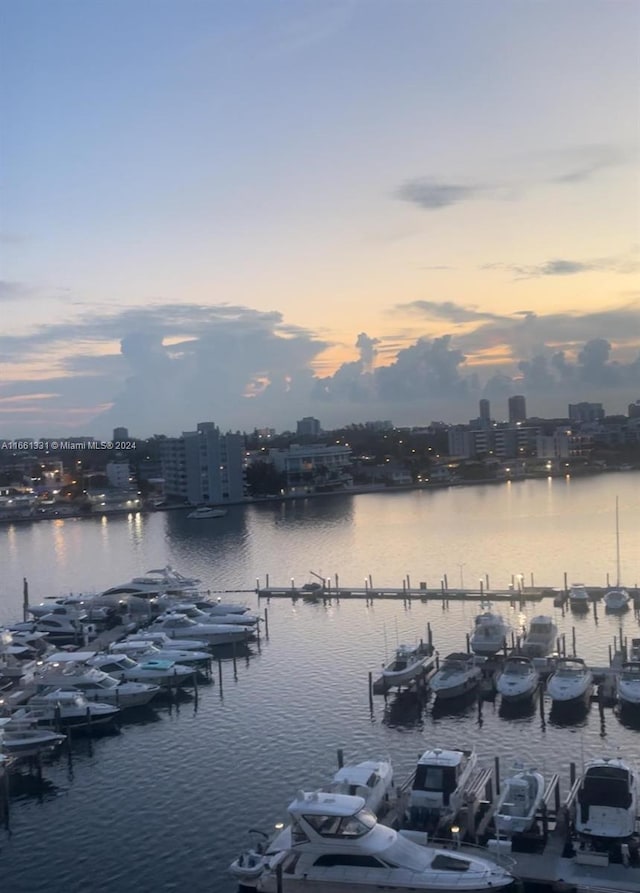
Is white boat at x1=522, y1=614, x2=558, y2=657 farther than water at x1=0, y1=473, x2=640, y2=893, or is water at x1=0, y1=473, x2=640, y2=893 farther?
white boat at x1=522, y1=614, x2=558, y2=657

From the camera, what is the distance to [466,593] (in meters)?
17.4

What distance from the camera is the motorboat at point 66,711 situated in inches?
394

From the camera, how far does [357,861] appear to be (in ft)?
19.6

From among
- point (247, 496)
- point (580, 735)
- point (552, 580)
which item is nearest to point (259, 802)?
point (580, 735)

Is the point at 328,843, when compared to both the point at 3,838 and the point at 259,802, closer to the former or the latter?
the point at 259,802

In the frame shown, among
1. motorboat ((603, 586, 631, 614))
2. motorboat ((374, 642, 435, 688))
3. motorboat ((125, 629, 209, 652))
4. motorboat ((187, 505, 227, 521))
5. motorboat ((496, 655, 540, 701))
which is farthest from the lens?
motorboat ((187, 505, 227, 521))

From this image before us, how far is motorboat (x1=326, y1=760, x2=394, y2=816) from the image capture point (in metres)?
7.03

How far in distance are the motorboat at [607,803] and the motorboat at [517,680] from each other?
327cm

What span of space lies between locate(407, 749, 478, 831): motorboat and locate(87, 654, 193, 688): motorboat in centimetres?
502

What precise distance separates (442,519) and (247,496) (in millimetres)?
14883

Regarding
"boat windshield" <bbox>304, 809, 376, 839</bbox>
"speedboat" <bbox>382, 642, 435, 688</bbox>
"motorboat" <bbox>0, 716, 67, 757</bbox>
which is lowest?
"motorboat" <bbox>0, 716, 67, 757</bbox>

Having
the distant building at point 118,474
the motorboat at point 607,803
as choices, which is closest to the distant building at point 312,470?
the distant building at point 118,474

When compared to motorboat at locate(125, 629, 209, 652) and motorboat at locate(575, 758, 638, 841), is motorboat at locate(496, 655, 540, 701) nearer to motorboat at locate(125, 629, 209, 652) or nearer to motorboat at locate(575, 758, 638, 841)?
motorboat at locate(575, 758, 638, 841)

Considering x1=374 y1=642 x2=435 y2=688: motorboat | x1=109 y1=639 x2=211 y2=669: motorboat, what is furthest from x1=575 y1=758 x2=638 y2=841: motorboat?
x1=109 y1=639 x2=211 y2=669: motorboat
